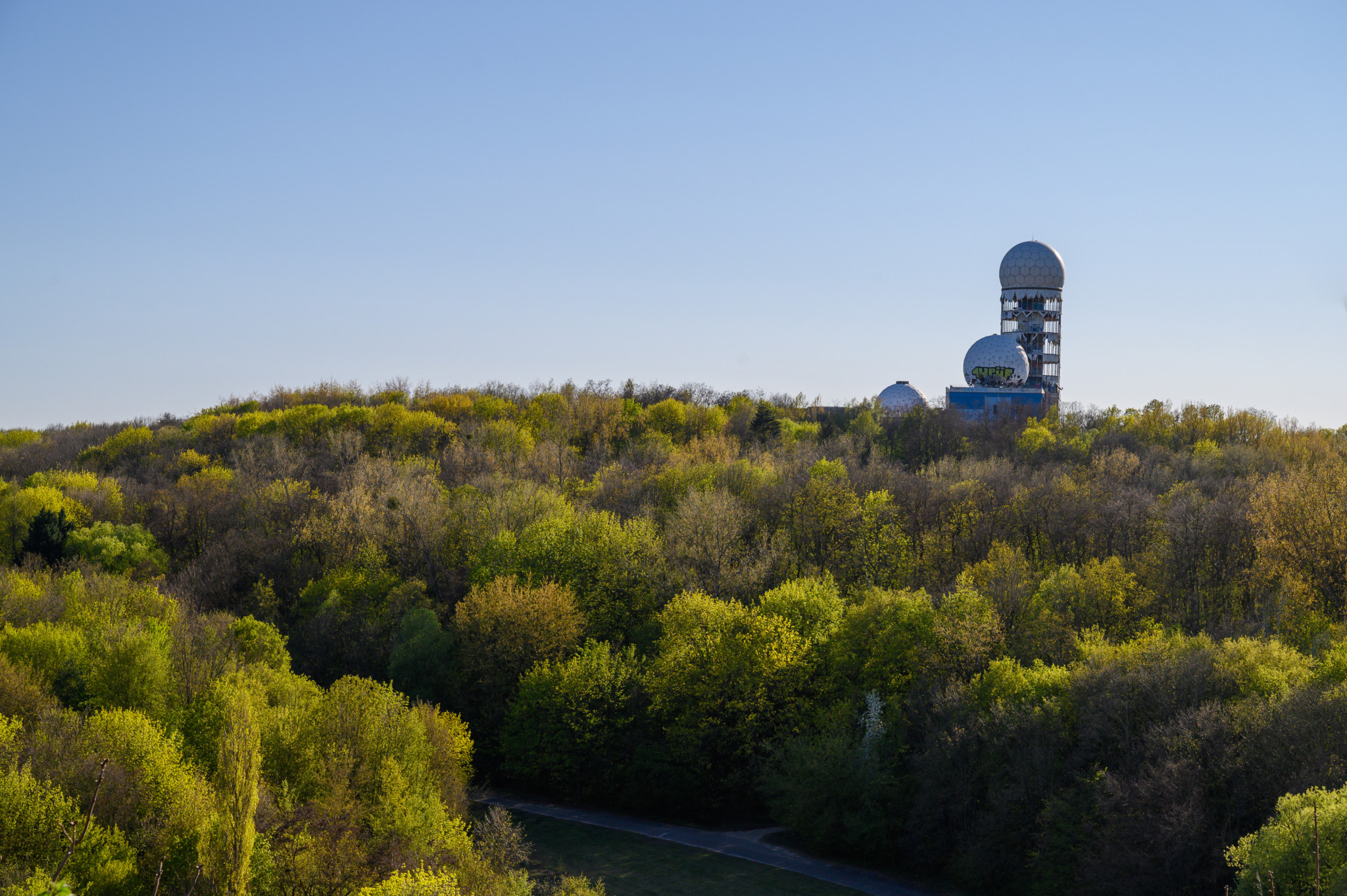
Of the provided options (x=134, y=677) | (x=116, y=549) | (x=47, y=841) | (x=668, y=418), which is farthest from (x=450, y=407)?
(x=47, y=841)

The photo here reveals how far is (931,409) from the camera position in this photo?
84.1 metres

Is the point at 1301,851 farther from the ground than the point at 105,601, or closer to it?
closer to it

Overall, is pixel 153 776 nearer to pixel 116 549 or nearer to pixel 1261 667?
pixel 1261 667

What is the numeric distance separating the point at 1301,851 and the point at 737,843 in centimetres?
2024

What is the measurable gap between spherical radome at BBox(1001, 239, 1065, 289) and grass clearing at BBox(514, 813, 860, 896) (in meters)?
62.3

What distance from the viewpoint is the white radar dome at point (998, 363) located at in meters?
84.2

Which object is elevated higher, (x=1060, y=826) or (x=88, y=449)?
(x=88, y=449)

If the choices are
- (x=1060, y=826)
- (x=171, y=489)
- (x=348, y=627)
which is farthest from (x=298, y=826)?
(x=171, y=489)

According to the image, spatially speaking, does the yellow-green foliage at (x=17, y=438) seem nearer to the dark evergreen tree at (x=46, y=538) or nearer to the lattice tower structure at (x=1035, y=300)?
the dark evergreen tree at (x=46, y=538)

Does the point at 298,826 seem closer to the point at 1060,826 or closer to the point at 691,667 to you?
the point at 691,667

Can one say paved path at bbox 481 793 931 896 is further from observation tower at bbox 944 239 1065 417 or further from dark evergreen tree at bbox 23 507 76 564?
observation tower at bbox 944 239 1065 417

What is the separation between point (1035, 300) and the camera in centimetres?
8581

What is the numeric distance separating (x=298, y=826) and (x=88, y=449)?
72851 mm

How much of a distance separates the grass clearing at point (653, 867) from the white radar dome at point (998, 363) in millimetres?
57732
